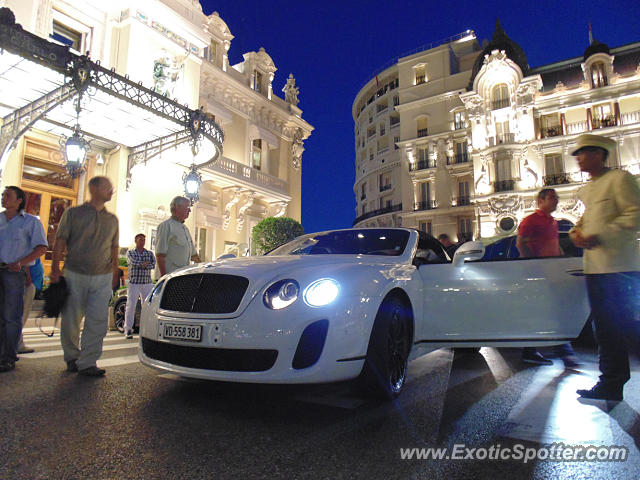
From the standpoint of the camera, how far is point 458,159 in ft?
108

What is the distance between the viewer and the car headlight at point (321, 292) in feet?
7.83

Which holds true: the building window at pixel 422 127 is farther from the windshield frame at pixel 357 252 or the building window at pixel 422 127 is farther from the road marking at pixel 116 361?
the road marking at pixel 116 361

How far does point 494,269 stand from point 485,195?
27.3 m

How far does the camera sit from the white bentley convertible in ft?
7.64

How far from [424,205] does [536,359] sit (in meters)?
31.0

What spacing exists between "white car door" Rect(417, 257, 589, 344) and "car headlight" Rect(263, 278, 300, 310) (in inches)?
50.4

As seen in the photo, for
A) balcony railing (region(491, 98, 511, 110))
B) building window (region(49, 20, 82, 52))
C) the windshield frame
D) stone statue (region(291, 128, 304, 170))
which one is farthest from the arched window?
the windshield frame

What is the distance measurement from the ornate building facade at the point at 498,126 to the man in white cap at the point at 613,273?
26.7 m

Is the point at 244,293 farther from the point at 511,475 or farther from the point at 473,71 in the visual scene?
the point at 473,71

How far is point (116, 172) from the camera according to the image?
43.0 ft

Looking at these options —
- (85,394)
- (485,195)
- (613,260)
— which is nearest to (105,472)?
(85,394)

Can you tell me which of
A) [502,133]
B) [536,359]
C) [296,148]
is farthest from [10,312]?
[502,133]

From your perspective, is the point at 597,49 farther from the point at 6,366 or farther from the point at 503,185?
the point at 6,366

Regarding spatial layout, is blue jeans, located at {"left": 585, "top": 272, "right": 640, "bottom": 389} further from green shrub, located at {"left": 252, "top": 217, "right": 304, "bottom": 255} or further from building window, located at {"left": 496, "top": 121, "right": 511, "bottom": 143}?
building window, located at {"left": 496, "top": 121, "right": 511, "bottom": 143}
